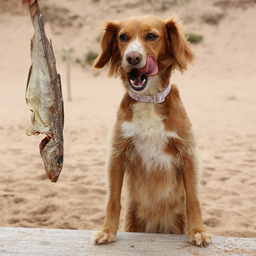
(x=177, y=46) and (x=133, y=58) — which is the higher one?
(x=177, y=46)

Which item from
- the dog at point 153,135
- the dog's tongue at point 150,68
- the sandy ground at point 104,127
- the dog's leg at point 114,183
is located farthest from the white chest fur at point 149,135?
the sandy ground at point 104,127

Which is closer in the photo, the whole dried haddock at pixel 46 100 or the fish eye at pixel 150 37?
the whole dried haddock at pixel 46 100

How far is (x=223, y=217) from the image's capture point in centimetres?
365

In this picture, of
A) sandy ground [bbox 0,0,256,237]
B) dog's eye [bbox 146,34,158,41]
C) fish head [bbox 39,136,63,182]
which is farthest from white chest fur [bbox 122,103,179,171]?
sandy ground [bbox 0,0,256,237]

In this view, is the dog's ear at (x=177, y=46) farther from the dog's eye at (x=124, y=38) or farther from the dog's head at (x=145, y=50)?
the dog's eye at (x=124, y=38)

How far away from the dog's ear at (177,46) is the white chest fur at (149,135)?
0.43 meters

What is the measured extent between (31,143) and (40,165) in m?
1.45

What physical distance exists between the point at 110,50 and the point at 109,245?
5.28ft

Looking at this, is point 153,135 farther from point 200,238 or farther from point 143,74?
point 200,238

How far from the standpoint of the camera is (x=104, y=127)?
8.03 metres

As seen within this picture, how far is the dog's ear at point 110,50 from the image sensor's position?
8.78 feet

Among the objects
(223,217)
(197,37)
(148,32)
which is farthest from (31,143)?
(197,37)

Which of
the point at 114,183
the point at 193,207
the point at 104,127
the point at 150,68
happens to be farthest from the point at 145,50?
the point at 104,127

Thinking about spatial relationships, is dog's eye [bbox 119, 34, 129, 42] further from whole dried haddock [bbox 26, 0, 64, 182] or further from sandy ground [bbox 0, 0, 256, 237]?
whole dried haddock [bbox 26, 0, 64, 182]
